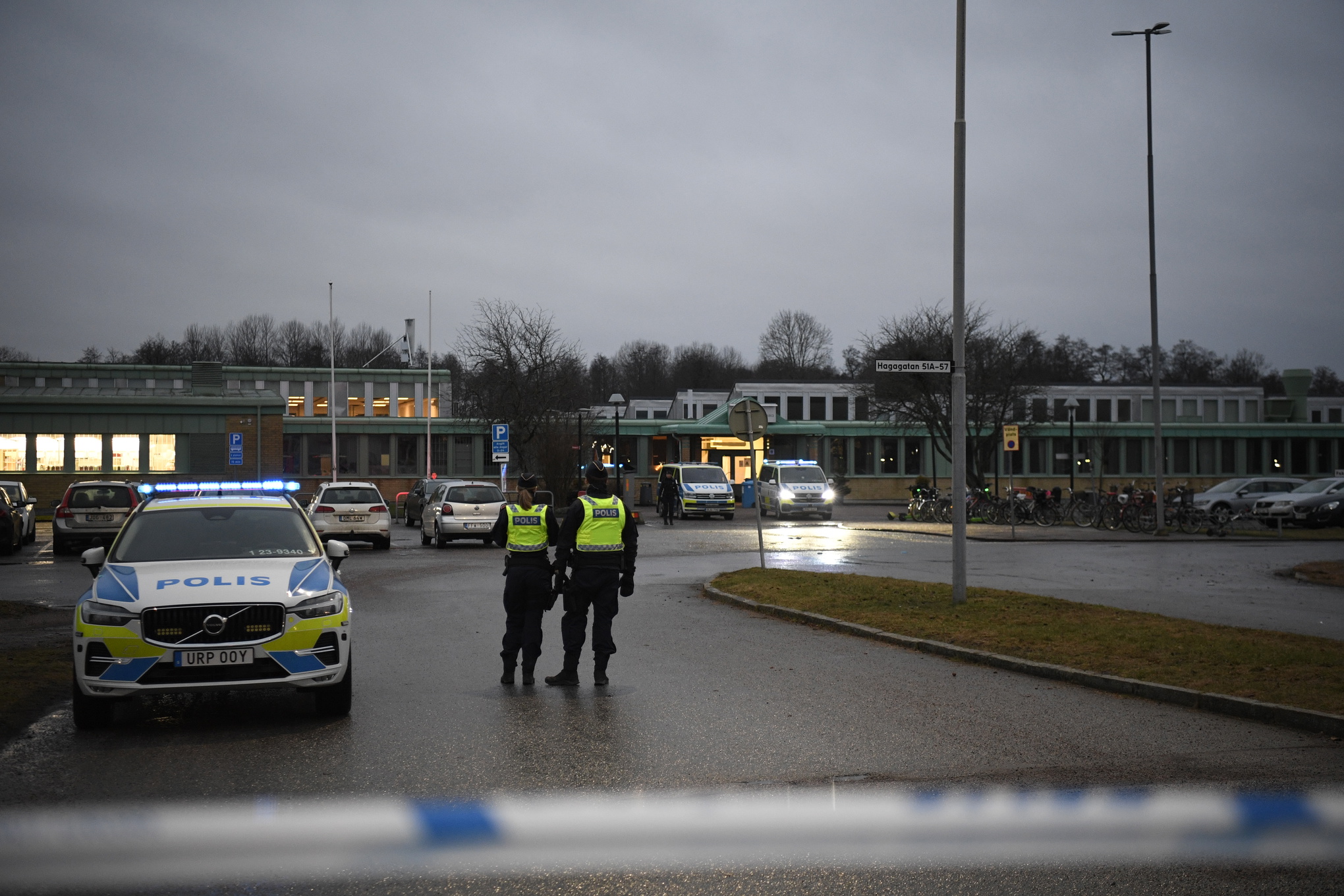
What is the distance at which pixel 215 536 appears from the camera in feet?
28.9

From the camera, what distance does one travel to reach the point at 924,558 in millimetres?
23406

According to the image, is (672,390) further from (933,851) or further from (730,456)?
(933,851)

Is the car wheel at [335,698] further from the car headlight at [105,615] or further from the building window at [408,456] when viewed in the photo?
the building window at [408,456]

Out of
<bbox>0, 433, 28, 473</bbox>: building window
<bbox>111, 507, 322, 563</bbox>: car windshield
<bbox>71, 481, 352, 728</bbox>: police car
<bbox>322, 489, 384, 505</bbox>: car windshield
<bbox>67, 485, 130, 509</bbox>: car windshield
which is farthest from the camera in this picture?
<bbox>0, 433, 28, 473</bbox>: building window

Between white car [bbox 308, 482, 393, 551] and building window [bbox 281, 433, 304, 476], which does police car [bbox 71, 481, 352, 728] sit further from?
building window [bbox 281, 433, 304, 476]

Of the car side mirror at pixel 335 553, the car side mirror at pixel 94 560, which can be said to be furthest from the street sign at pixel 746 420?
the car side mirror at pixel 94 560

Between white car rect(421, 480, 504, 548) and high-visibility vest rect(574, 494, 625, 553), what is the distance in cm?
1756

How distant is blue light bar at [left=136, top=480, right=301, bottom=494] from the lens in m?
9.77

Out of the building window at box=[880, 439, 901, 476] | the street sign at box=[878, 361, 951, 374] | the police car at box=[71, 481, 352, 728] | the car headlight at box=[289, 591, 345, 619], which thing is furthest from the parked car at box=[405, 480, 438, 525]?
the building window at box=[880, 439, 901, 476]

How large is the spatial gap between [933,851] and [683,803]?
1.30 metres

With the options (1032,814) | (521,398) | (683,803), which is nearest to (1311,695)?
(1032,814)

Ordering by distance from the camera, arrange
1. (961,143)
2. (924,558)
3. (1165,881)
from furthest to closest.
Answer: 1. (924,558)
2. (961,143)
3. (1165,881)

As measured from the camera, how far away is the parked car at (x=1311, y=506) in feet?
116

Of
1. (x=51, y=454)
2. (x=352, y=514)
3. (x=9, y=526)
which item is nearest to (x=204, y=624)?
(x=352, y=514)
